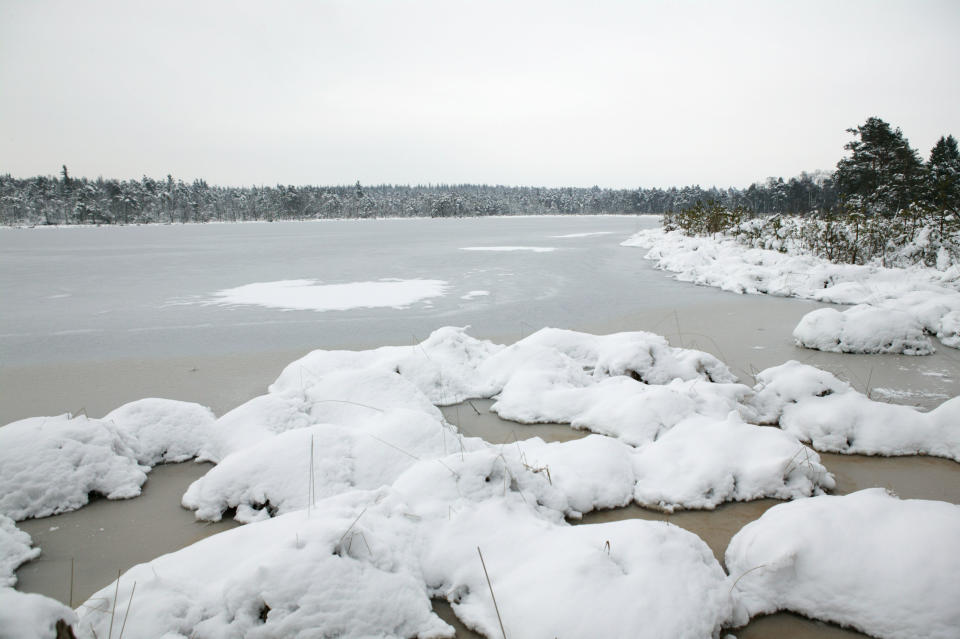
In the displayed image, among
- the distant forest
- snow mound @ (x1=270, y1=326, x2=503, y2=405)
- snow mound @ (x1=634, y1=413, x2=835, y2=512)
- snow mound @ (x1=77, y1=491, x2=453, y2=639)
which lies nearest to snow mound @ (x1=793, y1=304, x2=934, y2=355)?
snow mound @ (x1=634, y1=413, x2=835, y2=512)

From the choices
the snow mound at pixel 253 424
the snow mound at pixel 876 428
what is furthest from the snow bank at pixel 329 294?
the snow mound at pixel 876 428

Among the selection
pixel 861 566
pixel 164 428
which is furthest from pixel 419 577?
pixel 164 428

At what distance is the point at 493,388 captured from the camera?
4969 mm

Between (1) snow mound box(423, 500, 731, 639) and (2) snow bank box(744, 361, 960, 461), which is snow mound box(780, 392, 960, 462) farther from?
(1) snow mound box(423, 500, 731, 639)

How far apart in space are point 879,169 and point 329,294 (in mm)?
22006

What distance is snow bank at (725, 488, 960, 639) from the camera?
1941 mm

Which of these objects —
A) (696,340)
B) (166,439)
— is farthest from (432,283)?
(166,439)

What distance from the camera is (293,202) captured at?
85500mm

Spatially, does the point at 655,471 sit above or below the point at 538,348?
below

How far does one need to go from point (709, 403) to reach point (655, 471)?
1.06m

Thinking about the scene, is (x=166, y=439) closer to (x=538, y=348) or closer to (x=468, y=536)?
(x=468, y=536)

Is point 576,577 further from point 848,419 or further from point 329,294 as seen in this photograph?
point 329,294

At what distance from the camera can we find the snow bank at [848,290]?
20.1ft

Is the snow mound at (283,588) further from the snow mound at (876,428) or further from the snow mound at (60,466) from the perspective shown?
the snow mound at (876,428)
